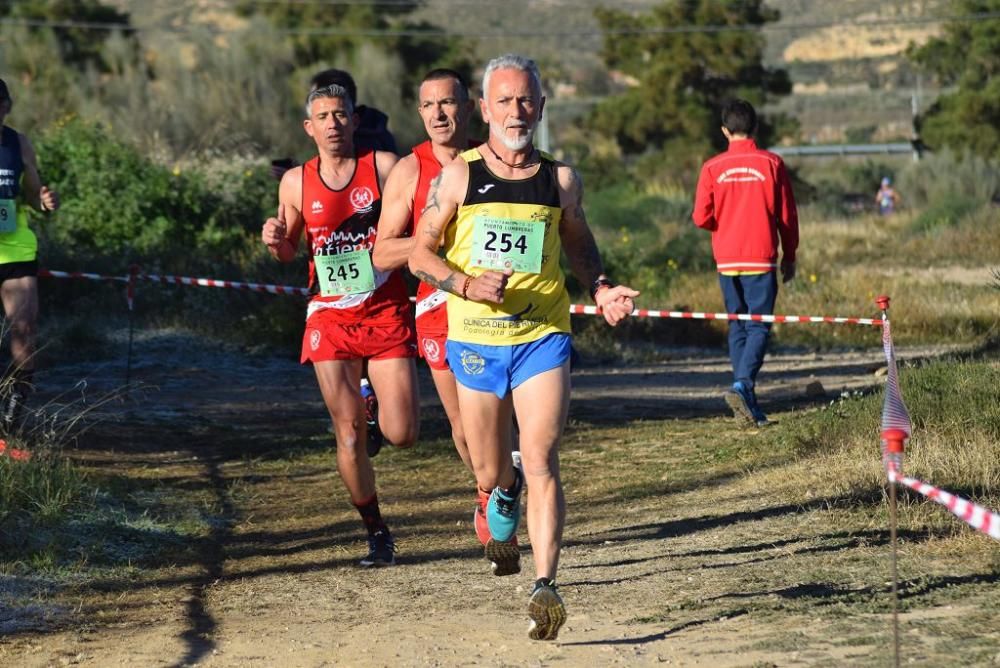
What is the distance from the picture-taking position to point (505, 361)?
621 cm

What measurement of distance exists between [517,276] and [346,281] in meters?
1.63

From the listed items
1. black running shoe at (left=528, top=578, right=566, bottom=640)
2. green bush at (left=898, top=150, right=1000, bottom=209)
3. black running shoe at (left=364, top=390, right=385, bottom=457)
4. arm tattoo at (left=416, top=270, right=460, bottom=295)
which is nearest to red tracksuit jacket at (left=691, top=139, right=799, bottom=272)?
black running shoe at (left=364, top=390, right=385, bottom=457)

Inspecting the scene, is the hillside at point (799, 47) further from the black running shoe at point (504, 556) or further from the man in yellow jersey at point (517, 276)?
the man in yellow jersey at point (517, 276)

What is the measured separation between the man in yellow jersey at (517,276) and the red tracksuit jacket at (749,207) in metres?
4.98

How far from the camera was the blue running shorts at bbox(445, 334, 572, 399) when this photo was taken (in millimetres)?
6188

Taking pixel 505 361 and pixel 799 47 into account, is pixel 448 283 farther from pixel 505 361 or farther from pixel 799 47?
pixel 799 47

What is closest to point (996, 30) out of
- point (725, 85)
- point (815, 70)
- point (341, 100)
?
point (725, 85)

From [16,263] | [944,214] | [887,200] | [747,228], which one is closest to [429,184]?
[16,263]

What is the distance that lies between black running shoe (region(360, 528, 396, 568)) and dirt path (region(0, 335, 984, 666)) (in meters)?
0.09

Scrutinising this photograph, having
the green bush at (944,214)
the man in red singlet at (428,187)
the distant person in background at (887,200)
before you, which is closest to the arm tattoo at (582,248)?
the man in red singlet at (428,187)

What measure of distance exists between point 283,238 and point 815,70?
92.6 meters

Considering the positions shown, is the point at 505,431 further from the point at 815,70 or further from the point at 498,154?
the point at 815,70

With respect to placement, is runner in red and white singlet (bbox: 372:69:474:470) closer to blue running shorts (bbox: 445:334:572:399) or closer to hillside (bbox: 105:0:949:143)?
blue running shorts (bbox: 445:334:572:399)

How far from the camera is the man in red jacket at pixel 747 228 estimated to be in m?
11.2
